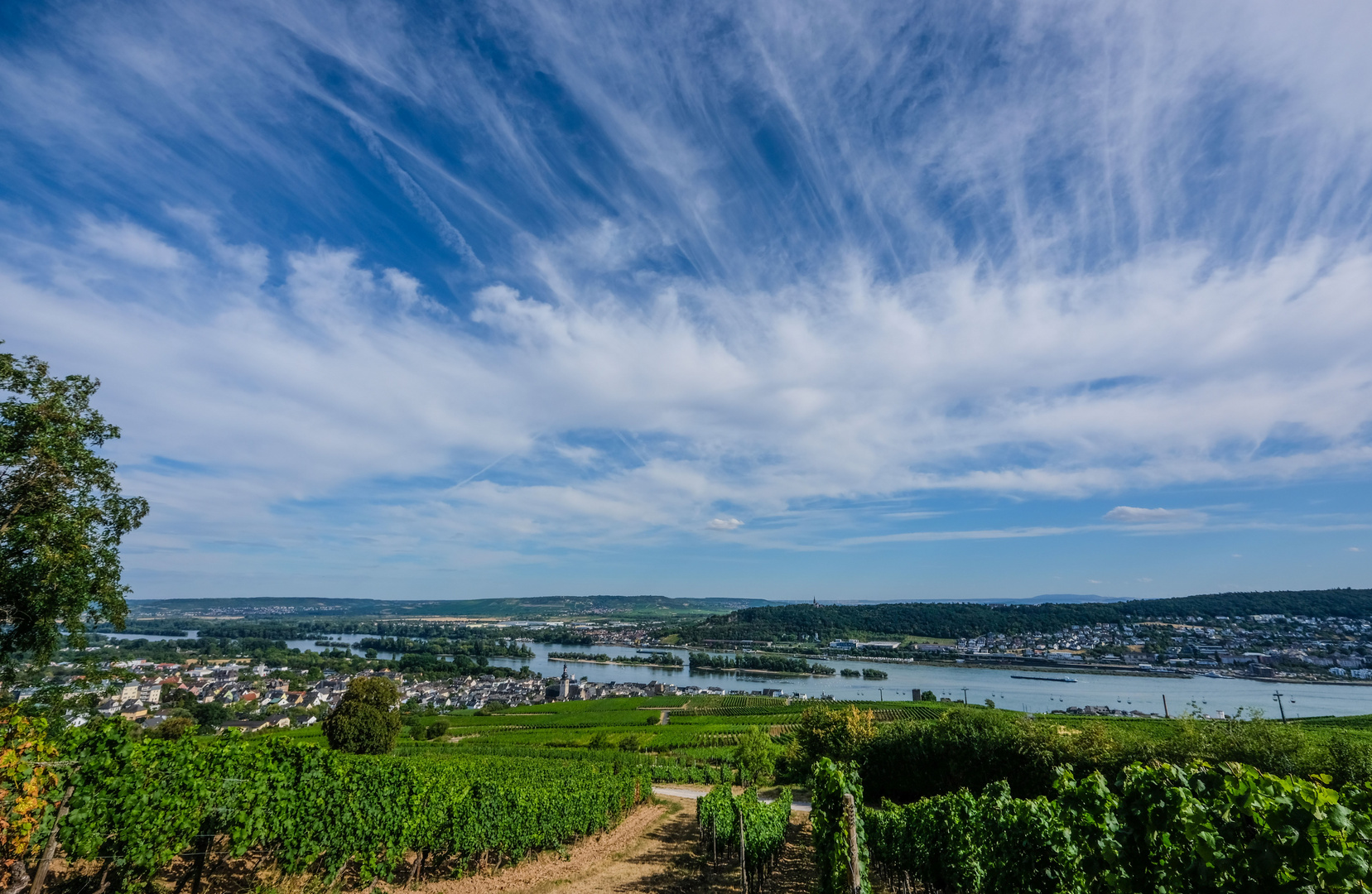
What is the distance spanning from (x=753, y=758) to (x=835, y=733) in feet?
21.2

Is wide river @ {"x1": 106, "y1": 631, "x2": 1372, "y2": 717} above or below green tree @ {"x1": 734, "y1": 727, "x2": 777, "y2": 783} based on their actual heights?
below

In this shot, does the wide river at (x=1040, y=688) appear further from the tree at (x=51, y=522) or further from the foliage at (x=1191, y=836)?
the tree at (x=51, y=522)

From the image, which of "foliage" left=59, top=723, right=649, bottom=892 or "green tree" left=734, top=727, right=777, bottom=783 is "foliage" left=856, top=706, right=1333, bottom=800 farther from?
"foliage" left=59, top=723, right=649, bottom=892

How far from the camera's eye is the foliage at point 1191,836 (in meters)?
3.12

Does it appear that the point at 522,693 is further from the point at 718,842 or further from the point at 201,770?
the point at 201,770

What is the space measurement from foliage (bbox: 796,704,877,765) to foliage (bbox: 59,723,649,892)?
18.9 m

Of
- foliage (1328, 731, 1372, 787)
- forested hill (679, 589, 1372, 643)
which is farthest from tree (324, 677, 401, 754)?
forested hill (679, 589, 1372, 643)

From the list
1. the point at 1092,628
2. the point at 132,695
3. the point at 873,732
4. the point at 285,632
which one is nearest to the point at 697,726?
the point at 873,732

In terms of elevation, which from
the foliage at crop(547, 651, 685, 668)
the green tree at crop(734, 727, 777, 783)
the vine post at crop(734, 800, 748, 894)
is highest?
the vine post at crop(734, 800, 748, 894)

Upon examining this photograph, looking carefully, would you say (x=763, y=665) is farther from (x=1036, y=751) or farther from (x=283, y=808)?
(x=283, y=808)

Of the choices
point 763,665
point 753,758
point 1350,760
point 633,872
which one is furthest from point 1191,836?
point 763,665

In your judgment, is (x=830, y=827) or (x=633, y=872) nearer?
(x=830, y=827)

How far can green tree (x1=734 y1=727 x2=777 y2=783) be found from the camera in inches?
1325

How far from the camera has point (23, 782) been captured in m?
5.94
